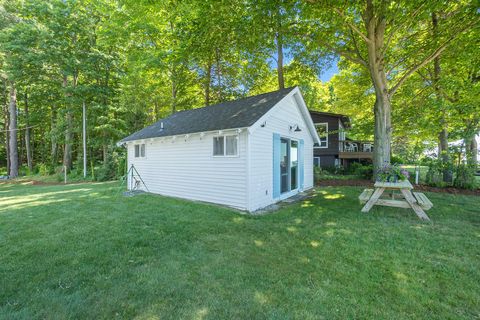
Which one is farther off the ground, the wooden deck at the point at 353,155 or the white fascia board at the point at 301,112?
the white fascia board at the point at 301,112

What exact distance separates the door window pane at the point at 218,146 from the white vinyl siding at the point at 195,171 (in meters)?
0.13

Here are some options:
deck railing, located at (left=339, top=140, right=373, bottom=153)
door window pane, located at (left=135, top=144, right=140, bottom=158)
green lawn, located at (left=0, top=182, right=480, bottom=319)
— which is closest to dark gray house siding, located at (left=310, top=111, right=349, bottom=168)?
deck railing, located at (left=339, top=140, right=373, bottom=153)

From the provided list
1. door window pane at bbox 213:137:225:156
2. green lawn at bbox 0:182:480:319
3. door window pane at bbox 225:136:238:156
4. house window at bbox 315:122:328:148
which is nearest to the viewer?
green lawn at bbox 0:182:480:319

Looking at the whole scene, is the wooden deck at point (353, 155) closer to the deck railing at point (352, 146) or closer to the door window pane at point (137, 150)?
the deck railing at point (352, 146)

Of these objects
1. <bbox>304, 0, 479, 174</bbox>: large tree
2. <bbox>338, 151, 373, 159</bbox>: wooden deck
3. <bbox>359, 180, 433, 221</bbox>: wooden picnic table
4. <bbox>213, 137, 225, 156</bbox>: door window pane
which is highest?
<bbox>304, 0, 479, 174</bbox>: large tree

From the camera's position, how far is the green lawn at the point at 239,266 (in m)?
2.18

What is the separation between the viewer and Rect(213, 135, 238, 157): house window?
6204 millimetres

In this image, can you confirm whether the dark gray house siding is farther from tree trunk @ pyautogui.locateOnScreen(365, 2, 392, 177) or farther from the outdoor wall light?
the outdoor wall light

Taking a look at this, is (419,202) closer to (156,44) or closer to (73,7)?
(156,44)

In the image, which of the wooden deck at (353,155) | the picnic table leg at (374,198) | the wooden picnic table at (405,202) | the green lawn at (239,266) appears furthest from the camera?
the wooden deck at (353,155)

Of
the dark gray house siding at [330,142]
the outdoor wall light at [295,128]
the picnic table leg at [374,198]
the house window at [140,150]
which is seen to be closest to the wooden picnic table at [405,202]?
the picnic table leg at [374,198]

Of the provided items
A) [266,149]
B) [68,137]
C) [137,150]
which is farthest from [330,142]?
[68,137]

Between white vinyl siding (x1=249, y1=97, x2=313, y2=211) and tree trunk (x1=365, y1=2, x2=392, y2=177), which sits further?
tree trunk (x1=365, y1=2, x2=392, y2=177)

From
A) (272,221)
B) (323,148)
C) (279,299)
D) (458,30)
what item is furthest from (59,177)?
(458,30)
